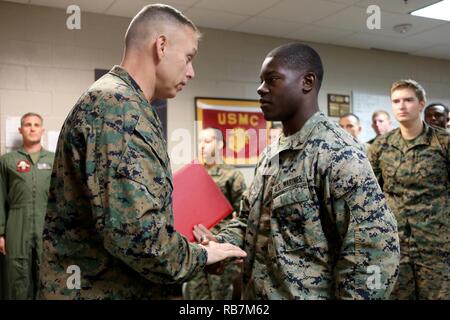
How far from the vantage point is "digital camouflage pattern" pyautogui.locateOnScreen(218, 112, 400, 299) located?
3.95ft

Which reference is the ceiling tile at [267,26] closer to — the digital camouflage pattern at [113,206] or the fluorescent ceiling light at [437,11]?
the fluorescent ceiling light at [437,11]

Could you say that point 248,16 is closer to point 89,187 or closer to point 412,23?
point 412,23

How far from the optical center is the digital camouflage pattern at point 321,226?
1204mm

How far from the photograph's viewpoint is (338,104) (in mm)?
5297

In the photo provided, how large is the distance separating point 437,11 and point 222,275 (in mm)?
3079

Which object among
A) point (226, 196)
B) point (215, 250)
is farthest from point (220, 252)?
point (226, 196)

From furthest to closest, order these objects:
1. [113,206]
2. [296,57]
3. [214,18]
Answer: [214,18]
[296,57]
[113,206]

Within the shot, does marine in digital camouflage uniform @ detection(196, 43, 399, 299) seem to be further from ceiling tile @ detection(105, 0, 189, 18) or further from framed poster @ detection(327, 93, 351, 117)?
framed poster @ detection(327, 93, 351, 117)

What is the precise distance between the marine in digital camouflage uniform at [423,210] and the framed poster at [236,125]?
204 cm

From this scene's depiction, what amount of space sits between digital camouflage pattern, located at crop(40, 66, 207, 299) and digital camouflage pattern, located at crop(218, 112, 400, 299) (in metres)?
0.27

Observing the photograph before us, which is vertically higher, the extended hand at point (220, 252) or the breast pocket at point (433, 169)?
the breast pocket at point (433, 169)

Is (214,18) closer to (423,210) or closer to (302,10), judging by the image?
(302,10)

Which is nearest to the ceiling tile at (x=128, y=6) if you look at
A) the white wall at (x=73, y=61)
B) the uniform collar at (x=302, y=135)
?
the white wall at (x=73, y=61)

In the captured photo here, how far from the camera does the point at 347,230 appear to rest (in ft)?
4.03
